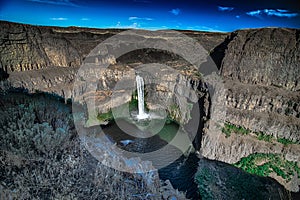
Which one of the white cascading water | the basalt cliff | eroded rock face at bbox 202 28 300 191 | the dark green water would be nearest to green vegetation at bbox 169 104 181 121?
Result: the basalt cliff

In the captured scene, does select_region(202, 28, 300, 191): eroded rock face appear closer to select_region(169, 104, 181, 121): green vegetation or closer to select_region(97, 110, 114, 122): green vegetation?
select_region(169, 104, 181, 121): green vegetation

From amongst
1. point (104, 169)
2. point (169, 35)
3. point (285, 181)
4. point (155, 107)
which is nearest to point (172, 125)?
point (155, 107)

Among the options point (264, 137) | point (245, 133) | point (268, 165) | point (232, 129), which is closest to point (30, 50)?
point (232, 129)

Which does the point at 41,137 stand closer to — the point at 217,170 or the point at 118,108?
the point at 217,170

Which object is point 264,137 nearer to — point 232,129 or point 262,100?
point 232,129

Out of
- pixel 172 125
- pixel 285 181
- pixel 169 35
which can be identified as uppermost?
pixel 169 35
